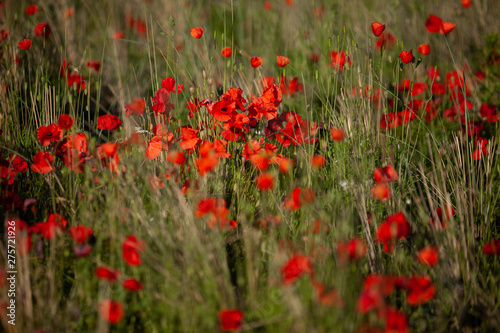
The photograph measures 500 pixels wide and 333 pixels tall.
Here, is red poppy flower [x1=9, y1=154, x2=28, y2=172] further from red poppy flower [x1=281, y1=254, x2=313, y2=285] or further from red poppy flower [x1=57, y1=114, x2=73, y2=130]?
red poppy flower [x1=281, y1=254, x2=313, y2=285]

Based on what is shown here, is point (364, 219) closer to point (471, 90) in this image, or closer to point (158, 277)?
point (158, 277)

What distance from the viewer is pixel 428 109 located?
2.46 m

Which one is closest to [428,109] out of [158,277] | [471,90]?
[471,90]

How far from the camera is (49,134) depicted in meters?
1.81

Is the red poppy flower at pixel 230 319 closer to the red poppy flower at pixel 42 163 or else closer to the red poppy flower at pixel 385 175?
the red poppy flower at pixel 385 175

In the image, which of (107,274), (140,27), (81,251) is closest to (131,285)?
(107,274)

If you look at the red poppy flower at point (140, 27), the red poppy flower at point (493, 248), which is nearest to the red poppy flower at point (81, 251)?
the red poppy flower at point (493, 248)

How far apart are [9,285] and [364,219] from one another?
1228mm

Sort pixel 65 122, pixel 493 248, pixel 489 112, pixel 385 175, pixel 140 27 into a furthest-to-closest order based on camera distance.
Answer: pixel 140 27 → pixel 489 112 → pixel 65 122 → pixel 385 175 → pixel 493 248

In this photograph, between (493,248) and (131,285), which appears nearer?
(131,285)

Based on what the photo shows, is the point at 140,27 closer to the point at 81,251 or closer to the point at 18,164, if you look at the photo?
the point at 18,164

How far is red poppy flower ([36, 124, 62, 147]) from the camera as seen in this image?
1.79 meters

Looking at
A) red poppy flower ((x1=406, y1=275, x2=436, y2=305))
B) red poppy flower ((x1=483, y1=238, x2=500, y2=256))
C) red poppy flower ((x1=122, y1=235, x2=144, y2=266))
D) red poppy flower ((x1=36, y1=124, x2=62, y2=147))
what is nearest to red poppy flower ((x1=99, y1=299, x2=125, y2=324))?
red poppy flower ((x1=122, y1=235, x2=144, y2=266))

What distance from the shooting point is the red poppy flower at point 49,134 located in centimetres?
179
